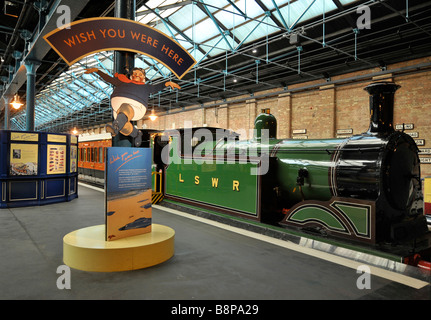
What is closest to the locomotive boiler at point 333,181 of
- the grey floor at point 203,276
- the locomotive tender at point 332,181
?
the locomotive tender at point 332,181

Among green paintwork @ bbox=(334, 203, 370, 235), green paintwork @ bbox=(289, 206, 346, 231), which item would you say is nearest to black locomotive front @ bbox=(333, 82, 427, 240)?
green paintwork @ bbox=(334, 203, 370, 235)

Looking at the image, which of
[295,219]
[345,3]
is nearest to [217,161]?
[295,219]

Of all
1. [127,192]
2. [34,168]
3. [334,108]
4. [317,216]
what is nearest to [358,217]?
[317,216]

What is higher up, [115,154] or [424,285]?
[115,154]

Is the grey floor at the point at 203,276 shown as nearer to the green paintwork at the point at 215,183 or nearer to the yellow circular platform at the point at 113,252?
the yellow circular platform at the point at 113,252

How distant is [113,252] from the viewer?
3.21 meters

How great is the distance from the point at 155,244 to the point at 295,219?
2.15 metres

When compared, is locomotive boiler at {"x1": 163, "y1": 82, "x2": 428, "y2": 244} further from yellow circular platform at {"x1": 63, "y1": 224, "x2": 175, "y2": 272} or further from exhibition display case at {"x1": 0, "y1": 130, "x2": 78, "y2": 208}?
exhibition display case at {"x1": 0, "y1": 130, "x2": 78, "y2": 208}

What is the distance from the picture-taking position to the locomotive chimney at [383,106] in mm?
3918

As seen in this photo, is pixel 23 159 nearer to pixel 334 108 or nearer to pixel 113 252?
pixel 113 252

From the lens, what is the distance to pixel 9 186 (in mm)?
7219

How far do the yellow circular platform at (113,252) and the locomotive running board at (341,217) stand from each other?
2.02 meters
